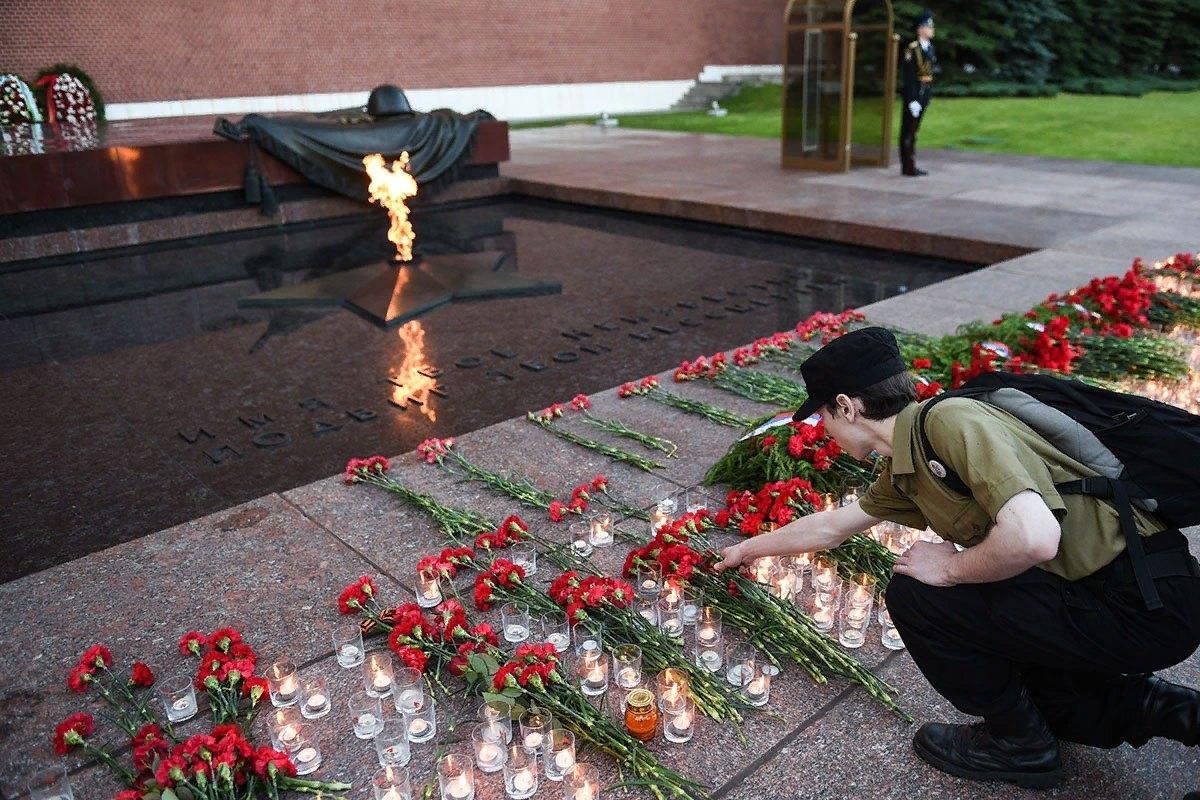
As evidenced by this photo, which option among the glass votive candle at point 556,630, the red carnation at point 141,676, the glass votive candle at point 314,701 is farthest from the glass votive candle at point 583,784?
the red carnation at point 141,676

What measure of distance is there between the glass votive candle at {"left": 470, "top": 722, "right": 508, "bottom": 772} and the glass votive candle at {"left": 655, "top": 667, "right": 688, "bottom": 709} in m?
0.36

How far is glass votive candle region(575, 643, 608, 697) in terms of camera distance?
2.20 metres

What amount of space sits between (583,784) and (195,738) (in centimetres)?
78

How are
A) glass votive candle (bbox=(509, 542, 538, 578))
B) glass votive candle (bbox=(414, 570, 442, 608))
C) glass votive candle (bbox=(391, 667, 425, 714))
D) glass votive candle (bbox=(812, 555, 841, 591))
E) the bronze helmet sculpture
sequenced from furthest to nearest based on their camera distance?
the bronze helmet sculpture
glass votive candle (bbox=(509, 542, 538, 578))
glass votive candle (bbox=(414, 570, 442, 608))
glass votive candle (bbox=(812, 555, 841, 591))
glass votive candle (bbox=(391, 667, 425, 714))

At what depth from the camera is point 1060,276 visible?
599 centimetres

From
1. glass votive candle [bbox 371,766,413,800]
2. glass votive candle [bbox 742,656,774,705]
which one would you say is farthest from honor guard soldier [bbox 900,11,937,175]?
glass votive candle [bbox 371,766,413,800]

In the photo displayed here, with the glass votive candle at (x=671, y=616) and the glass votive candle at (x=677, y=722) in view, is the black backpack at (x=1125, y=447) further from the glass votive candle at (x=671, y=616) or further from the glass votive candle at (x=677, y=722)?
the glass votive candle at (x=671, y=616)

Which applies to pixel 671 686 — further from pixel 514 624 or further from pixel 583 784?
pixel 514 624

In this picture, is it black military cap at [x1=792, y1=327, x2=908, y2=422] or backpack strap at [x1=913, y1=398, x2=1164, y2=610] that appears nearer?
backpack strap at [x1=913, y1=398, x2=1164, y2=610]

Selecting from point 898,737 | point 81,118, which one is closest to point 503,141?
point 81,118

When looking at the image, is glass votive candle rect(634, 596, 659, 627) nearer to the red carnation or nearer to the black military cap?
the black military cap

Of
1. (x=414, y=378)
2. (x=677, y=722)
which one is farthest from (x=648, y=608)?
(x=414, y=378)

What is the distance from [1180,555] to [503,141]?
33.6 ft

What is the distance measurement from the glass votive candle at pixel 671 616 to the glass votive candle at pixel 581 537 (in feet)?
1.48
